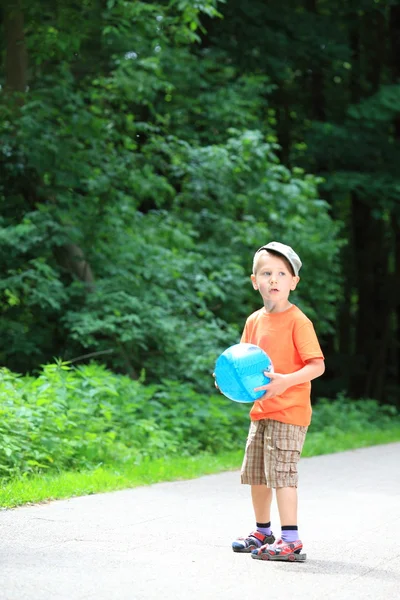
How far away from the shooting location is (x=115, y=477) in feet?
27.8

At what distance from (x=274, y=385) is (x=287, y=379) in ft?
0.27

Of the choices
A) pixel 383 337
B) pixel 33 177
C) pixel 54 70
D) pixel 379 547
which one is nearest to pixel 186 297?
pixel 33 177

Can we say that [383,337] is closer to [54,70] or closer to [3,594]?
[54,70]

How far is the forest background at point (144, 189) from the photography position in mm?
13320

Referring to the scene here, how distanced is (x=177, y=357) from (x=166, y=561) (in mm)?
8926

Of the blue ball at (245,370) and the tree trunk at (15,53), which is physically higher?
the tree trunk at (15,53)

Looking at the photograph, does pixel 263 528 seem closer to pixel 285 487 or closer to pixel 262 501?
pixel 262 501

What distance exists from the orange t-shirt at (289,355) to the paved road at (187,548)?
0.82 m

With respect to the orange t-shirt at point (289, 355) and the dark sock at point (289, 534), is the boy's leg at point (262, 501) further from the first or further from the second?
the orange t-shirt at point (289, 355)

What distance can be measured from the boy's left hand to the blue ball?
2cm

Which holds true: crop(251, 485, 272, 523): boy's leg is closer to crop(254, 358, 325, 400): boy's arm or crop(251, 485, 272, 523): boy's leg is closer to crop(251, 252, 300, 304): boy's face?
crop(254, 358, 325, 400): boy's arm

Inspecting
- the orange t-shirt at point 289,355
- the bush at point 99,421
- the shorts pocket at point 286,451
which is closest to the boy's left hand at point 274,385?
the orange t-shirt at point 289,355

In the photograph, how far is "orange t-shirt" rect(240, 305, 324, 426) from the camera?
563 cm

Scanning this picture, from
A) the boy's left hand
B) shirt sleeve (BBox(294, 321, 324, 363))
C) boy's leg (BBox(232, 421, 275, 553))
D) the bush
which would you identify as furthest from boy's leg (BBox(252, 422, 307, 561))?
the bush
